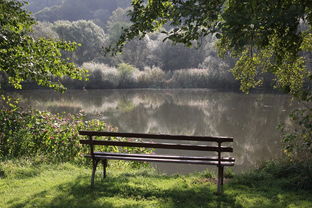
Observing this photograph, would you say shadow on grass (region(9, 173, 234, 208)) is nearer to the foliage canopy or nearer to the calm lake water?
the foliage canopy

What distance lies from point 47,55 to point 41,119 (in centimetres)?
266

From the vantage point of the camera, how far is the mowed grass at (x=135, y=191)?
4156 mm

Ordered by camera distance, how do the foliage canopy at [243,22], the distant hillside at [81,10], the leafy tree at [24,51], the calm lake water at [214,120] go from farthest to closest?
the distant hillside at [81,10]
the calm lake water at [214,120]
the leafy tree at [24,51]
the foliage canopy at [243,22]

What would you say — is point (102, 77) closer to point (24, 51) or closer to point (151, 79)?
point (151, 79)

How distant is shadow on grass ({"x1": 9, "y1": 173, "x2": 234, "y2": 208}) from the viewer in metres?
4.10

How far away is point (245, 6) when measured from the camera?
11.5ft

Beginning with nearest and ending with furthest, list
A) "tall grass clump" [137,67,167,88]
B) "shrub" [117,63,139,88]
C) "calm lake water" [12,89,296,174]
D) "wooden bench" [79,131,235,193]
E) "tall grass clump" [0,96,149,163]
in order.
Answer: "wooden bench" [79,131,235,193], "tall grass clump" [0,96,149,163], "calm lake water" [12,89,296,174], "shrub" [117,63,139,88], "tall grass clump" [137,67,167,88]

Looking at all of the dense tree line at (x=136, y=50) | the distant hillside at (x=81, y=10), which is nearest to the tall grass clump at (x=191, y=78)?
the dense tree line at (x=136, y=50)

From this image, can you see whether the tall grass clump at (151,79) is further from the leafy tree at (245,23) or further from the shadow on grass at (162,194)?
the shadow on grass at (162,194)

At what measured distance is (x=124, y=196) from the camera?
14.4 ft

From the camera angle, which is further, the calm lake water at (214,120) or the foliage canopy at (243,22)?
the calm lake water at (214,120)

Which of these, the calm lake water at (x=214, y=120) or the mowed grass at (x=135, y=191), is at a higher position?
the mowed grass at (x=135, y=191)

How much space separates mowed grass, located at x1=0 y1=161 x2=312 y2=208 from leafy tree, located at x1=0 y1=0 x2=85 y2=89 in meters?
1.76

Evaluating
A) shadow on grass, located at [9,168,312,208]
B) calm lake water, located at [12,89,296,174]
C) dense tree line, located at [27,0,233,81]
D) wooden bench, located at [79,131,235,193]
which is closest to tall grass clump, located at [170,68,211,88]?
dense tree line, located at [27,0,233,81]
